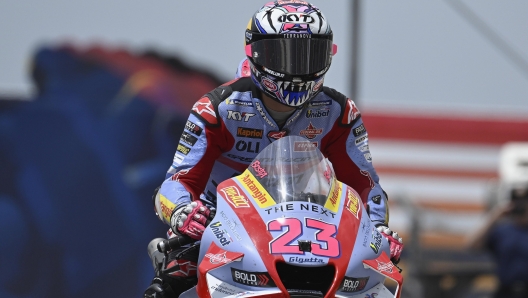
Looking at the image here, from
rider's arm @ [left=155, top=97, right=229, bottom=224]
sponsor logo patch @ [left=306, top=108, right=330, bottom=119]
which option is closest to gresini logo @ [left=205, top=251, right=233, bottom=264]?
rider's arm @ [left=155, top=97, right=229, bottom=224]

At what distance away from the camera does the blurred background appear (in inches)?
363

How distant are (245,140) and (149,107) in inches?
203

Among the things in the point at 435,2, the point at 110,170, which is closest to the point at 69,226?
the point at 110,170

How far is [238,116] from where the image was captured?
4.57 metres

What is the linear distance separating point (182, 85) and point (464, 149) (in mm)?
3629

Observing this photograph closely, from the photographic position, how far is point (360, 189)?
4.67m

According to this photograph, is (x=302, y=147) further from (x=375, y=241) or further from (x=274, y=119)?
(x=274, y=119)

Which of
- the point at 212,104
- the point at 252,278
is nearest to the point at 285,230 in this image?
the point at 252,278

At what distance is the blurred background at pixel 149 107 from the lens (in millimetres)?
9211

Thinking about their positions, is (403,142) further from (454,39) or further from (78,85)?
(78,85)

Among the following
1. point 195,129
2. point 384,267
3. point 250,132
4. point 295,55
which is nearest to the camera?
point 384,267

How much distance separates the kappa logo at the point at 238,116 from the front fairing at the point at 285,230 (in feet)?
2.12

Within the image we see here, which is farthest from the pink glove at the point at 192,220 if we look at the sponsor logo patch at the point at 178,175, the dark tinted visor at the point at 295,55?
the dark tinted visor at the point at 295,55

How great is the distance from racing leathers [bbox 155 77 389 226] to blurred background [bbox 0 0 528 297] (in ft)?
12.5
